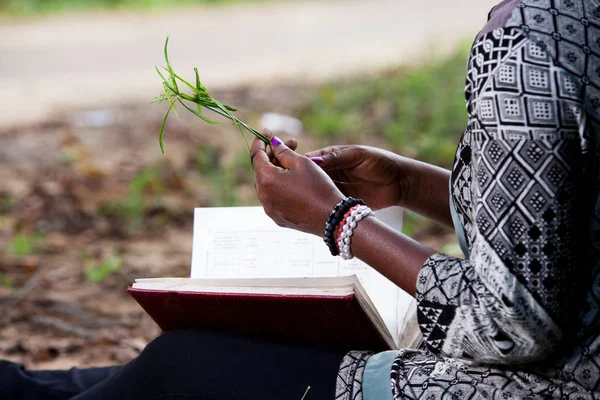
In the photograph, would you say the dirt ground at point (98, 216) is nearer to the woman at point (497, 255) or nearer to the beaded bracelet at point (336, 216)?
the woman at point (497, 255)

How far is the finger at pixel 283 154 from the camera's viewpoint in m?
1.54

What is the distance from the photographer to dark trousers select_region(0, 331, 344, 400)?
148cm

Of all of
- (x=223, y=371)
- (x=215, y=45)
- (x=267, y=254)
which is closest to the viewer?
(x=223, y=371)

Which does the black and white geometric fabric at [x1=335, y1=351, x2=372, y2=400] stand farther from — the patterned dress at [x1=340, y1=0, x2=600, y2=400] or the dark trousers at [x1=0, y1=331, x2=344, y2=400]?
the patterned dress at [x1=340, y1=0, x2=600, y2=400]

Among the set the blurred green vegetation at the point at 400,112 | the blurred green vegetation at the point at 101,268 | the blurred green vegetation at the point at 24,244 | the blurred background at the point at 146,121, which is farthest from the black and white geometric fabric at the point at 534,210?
the blurred green vegetation at the point at 400,112

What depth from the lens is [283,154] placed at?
1569 millimetres

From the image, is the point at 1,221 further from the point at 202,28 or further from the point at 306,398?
the point at 202,28

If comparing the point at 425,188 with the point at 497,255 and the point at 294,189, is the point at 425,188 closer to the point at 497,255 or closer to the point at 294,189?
the point at 294,189

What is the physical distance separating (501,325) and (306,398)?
0.41 m

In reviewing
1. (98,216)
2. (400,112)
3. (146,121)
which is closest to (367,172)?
(98,216)

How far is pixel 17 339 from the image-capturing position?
3018 mm

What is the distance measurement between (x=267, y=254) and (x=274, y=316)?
0.39 meters

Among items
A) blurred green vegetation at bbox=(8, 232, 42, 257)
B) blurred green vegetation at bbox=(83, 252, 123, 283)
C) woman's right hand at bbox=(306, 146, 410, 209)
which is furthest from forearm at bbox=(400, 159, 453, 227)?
blurred green vegetation at bbox=(8, 232, 42, 257)

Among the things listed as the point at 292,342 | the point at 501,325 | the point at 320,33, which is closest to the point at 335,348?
the point at 292,342
